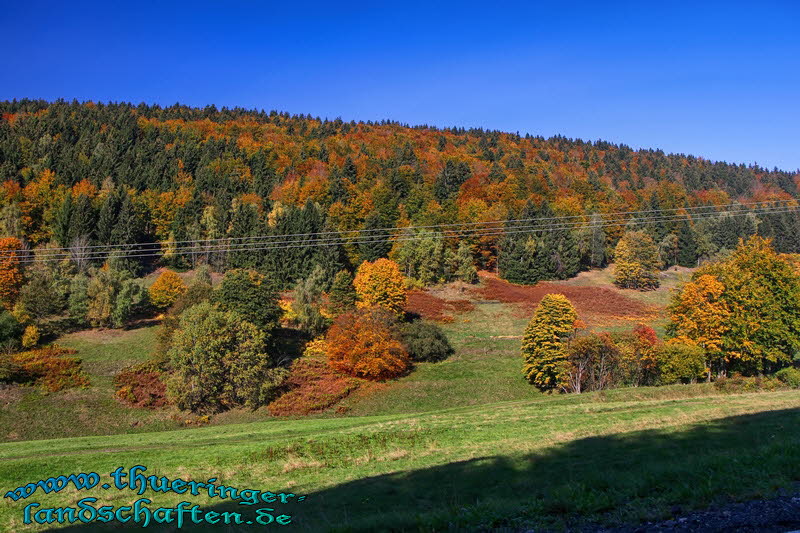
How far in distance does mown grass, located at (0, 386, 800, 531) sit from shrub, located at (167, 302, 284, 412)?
14875 millimetres

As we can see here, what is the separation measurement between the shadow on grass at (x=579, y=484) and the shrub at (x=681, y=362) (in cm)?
2508

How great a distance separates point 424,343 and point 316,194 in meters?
86.6

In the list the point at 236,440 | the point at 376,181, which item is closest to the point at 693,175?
the point at 376,181

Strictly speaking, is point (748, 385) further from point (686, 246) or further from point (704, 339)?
point (686, 246)

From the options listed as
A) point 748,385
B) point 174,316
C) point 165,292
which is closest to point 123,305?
point 165,292

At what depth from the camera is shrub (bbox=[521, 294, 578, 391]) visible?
159ft

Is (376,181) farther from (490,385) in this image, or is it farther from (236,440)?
(236,440)

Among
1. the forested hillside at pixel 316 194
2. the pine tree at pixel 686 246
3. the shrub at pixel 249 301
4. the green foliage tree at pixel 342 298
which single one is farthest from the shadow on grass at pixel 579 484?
the pine tree at pixel 686 246

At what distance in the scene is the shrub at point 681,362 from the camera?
1674 inches

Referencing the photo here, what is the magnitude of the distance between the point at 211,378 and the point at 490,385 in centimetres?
2671

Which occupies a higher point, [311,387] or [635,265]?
[635,265]

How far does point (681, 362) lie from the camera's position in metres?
42.7

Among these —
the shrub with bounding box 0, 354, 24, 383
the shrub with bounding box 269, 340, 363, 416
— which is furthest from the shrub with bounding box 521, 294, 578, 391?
the shrub with bounding box 0, 354, 24, 383

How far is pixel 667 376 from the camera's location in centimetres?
4259
